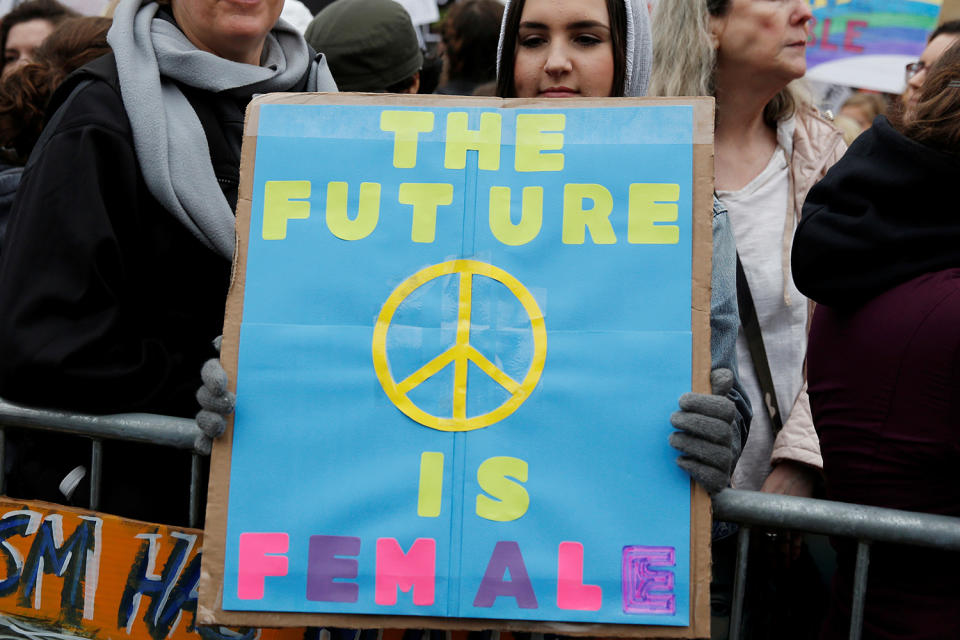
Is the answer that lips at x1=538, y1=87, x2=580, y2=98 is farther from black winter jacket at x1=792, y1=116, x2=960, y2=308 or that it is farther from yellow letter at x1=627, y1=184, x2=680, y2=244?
black winter jacket at x1=792, y1=116, x2=960, y2=308

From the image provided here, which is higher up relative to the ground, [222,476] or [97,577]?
[222,476]

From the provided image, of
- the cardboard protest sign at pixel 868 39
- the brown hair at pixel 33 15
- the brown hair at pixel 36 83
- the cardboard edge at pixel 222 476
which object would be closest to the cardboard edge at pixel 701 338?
the cardboard edge at pixel 222 476

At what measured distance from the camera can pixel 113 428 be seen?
224 cm

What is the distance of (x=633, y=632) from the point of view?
6.38ft

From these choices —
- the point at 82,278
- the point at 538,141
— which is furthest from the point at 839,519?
the point at 82,278

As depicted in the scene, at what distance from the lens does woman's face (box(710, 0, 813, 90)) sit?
311 centimetres

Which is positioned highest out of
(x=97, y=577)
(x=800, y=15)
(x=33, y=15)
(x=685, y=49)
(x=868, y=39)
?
(x=868, y=39)

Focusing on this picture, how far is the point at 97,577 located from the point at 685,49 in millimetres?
2116

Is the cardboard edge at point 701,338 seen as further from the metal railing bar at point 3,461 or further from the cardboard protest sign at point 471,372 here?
the metal railing bar at point 3,461

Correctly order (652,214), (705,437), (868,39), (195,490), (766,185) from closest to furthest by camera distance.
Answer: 1. (705,437)
2. (652,214)
3. (195,490)
4. (766,185)
5. (868,39)

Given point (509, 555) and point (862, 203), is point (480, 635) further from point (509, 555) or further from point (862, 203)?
point (862, 203)

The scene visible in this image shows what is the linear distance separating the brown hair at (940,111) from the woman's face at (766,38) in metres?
0.92

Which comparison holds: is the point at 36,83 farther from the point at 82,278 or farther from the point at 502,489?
the point at 502,489

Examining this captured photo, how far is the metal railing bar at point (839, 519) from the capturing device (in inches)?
79.4
